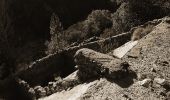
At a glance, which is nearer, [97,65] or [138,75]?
[138,75]

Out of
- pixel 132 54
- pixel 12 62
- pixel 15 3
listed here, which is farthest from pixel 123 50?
pixel 15 3

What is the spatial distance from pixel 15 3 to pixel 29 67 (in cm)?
1000

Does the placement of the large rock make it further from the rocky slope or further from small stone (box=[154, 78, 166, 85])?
small stone (box=[154, 78, 166, 85])

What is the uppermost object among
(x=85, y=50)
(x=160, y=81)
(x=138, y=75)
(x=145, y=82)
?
(x=85, y=50)

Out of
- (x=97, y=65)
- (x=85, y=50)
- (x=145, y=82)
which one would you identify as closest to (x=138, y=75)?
(x=145, y=82)

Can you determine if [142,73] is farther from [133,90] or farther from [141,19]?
[141,19]

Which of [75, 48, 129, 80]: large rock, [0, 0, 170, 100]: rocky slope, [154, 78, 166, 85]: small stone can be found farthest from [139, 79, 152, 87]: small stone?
[75, 48, 129, 80]: large rock

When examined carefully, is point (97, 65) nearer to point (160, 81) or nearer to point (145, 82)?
point (145, 82)

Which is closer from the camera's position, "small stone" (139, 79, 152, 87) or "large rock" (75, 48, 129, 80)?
"small stone" (139, 79, 152, 87)

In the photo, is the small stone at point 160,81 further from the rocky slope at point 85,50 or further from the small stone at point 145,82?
the small stone at point 145,82

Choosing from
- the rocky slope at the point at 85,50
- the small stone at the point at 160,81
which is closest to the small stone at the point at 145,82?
the rocky slope at the point at 85,50

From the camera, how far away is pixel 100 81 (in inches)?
1045

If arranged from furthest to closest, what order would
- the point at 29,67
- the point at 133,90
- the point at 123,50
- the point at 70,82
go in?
the point at 29,67 → the point at 123,50 → the point at 70,82 → the point at 133,90

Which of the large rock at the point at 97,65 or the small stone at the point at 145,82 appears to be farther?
the large rock at the point at 97,65
